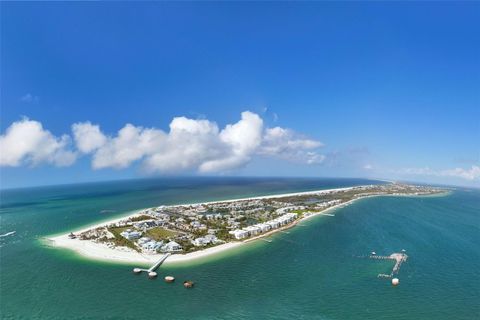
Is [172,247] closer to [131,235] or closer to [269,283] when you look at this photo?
[131,235]

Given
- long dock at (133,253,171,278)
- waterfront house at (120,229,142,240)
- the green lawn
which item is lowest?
long dock at (133,253,171,278)

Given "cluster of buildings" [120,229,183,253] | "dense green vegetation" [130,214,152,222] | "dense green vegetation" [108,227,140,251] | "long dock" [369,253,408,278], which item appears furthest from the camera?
"dense green vegetation" [130,214,152,222]

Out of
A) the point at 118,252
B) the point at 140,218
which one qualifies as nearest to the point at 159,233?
the point at 118,252

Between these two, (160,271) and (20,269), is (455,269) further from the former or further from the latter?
(20,269)

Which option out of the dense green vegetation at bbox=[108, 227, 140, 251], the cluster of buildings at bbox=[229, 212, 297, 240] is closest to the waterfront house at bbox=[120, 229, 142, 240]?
the dense green vegetation at bbox=[108, 227, 140, 251]

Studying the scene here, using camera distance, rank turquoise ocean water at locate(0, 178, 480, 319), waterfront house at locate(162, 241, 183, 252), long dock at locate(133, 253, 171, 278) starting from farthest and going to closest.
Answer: waterfront house at locate(162, 241, 183, 252) → long dock at locate(133, 253, 171, 278) → turquoise ocean water at locate(0, 178, 480, 319)

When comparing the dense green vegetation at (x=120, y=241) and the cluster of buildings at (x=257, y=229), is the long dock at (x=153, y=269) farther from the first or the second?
the cluster of buildings at (x=257, y=229)

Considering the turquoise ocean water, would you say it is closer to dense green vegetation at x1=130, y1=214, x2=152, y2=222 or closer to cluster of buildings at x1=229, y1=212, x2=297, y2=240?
cluster of buildings at x1=229, y1=212, x2=297, y2=240

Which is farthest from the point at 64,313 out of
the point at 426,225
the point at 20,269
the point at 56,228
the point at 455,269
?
the point at 426,225

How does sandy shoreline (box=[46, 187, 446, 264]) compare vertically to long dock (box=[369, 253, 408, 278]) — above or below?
above

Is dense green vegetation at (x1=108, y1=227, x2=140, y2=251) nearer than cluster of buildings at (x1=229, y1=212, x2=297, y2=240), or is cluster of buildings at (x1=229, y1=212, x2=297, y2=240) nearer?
dense green vegetation at (x1=108, y1=227, x2=140, y2=251)

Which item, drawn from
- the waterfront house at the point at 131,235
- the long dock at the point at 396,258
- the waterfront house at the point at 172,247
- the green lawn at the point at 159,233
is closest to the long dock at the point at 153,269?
the waterfront house at the point at 172,247
